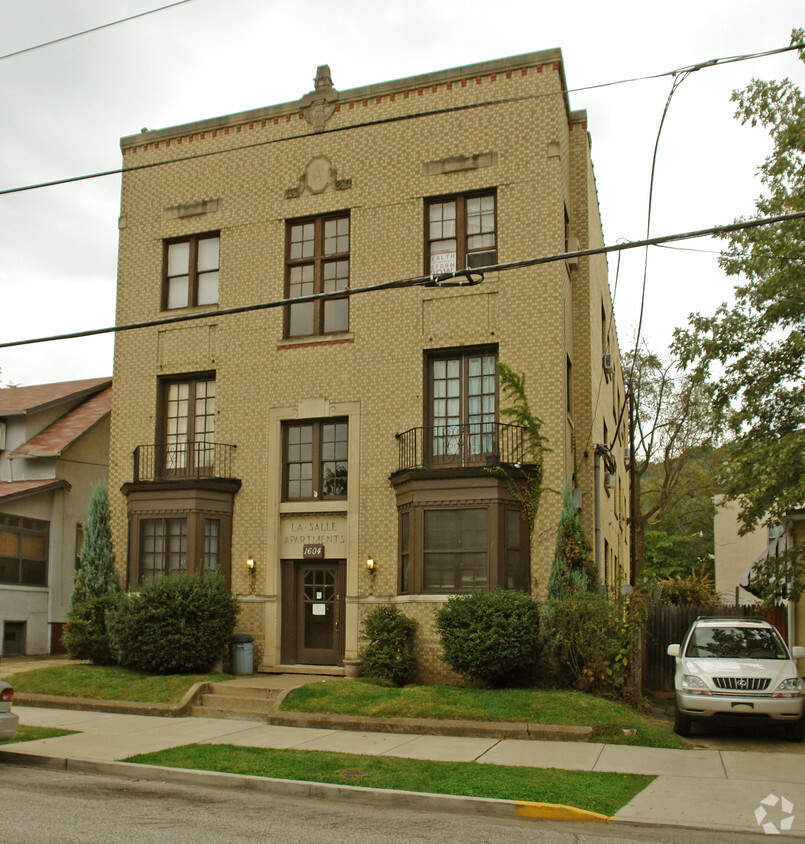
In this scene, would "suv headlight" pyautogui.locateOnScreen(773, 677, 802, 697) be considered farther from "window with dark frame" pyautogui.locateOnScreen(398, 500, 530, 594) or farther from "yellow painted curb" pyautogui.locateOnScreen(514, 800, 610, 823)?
"yellow painted curb" pyautogui.locateOnScreen(514, 800, 610, 823)

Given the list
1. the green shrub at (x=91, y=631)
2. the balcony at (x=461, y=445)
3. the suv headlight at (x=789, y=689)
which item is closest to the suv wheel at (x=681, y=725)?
the suv headlight at (x=789, y=689)

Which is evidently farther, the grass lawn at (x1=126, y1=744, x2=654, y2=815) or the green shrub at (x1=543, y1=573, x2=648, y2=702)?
the green shrub at (x1=543, y1=573, x2=648, y2=702)

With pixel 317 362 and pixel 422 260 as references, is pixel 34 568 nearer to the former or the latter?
pixel 317 362

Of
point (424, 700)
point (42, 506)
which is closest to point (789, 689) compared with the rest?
point (424, 700)

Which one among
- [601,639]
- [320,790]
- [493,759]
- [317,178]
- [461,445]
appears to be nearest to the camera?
[320,790]

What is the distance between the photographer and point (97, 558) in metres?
20.2

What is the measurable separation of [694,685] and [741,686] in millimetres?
652

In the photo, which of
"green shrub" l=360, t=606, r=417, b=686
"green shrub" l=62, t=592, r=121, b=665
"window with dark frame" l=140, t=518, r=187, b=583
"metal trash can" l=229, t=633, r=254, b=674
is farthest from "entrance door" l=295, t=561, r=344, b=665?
"green shrub" l=62, t=592, r=121, b=665

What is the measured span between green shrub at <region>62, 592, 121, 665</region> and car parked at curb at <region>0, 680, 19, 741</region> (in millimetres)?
7761

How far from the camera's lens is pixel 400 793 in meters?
9.56

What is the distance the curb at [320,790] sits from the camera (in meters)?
9.04

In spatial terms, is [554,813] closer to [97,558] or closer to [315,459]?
[315,459]

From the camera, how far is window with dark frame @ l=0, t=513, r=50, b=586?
23.5 metres

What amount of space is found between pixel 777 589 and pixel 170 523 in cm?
1217
